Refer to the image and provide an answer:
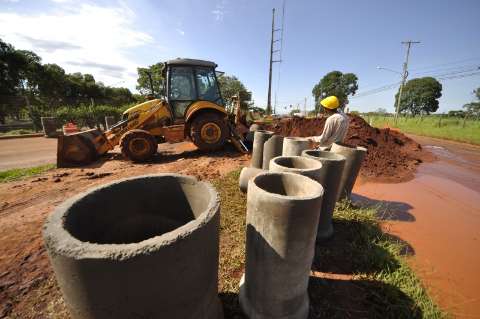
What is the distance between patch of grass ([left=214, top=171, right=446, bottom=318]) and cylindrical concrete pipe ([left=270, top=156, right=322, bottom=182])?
114cm

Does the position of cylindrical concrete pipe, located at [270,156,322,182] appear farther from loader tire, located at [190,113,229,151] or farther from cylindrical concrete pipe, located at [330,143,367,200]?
loader tire, located at [190,113,229,151]

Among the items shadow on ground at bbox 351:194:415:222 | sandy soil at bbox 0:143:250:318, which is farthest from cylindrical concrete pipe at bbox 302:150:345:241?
sandy soil at bbox 0:143:250:318

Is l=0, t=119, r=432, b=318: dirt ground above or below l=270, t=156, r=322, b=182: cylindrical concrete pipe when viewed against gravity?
below

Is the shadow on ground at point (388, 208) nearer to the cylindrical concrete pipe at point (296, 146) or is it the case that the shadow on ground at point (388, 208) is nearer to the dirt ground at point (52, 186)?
the cylindrical concrete pipe at point (296, 146)

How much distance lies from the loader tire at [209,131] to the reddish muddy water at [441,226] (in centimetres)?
431

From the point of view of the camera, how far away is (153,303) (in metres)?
1.16

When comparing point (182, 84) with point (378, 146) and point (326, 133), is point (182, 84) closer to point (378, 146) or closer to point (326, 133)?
point (326, 133)

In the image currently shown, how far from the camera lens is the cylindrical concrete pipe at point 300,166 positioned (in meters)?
2.36

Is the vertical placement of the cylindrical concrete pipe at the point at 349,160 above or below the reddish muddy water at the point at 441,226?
above

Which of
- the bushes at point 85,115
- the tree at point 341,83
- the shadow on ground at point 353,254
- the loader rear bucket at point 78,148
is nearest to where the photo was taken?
the shadow on ground at point 353,254

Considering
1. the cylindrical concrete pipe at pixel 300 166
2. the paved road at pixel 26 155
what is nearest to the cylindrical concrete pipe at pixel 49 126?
the paved road at pixel 26 155

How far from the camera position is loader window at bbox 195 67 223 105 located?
725cm

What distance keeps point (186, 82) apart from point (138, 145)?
2587 millimetres

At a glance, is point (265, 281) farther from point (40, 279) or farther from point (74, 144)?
point (74, 144)
